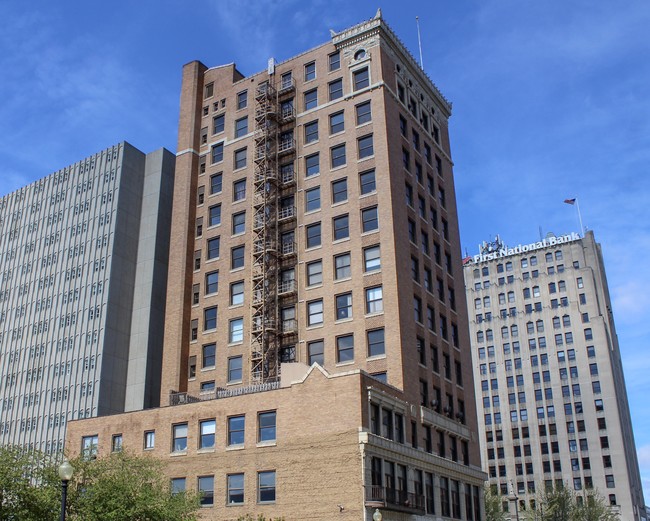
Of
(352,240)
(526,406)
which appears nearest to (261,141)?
(352,240)

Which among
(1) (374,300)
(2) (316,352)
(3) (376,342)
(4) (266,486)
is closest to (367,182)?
(1) (374,300)

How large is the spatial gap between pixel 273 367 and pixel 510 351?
3610 inches

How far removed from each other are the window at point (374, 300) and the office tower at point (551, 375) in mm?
82164

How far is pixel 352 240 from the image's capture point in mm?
63906

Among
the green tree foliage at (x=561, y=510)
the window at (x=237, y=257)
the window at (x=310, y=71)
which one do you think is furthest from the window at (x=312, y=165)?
the green tree foliage at (x=561, y=510)

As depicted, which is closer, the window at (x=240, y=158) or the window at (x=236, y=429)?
the window at (x=236, y=429)

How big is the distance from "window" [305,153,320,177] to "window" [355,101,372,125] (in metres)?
5.14

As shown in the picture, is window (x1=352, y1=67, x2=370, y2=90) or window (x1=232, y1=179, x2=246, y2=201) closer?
window (x1=352, y1=67, x2=370, y2=90)

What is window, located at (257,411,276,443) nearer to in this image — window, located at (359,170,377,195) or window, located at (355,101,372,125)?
window, located at (359,170,377,195)

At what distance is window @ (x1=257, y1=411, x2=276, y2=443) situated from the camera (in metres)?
52.4

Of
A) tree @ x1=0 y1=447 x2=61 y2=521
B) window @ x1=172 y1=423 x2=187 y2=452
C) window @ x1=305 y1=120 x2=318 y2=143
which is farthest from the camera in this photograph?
window @ x1=305 y1=120 x2=318 y2=143

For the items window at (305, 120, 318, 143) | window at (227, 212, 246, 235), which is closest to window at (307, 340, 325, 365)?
window at (227, 212, 246, 235)

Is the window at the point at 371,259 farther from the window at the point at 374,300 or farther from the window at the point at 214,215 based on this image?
the window at the point at 214,215

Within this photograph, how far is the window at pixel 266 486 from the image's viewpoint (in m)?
50.9
